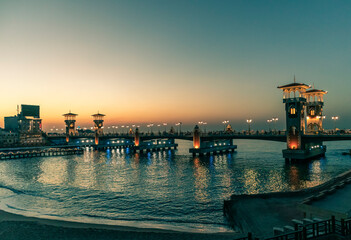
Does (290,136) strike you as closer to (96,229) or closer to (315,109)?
(315,109)

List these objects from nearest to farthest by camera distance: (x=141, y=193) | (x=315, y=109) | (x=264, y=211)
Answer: (x=264, y=211) < (x=141, y=193) < (x=315, y=109)

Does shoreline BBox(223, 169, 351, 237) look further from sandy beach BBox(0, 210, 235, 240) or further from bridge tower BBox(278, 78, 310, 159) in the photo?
bridge tower BBox(278, 78, 310, 159)

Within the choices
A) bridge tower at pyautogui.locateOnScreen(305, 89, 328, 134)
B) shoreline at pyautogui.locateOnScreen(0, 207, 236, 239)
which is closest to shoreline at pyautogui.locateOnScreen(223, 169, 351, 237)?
shoreline at pyautogui.locateOnScreen(0, 207, 236, 239)

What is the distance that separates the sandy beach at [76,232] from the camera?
21156mm

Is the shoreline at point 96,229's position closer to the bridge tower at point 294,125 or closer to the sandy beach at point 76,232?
the sandy beach at point 76,232

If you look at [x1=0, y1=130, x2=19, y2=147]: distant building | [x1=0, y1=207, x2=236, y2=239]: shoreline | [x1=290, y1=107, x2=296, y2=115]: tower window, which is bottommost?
[x1=0, y1=207, x2=236, y2=239]: shoreline

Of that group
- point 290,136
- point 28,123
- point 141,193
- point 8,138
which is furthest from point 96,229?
point 28,123

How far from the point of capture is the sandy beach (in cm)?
2116

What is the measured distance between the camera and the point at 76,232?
73.0 ft

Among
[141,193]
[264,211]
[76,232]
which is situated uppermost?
[264,211]

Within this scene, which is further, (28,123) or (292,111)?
(28,123)

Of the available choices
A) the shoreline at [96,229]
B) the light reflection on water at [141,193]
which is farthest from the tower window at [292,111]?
the shoreline at [96,229]

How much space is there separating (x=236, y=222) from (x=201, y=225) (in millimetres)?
3401

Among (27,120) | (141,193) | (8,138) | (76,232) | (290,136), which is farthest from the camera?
(27,120)
